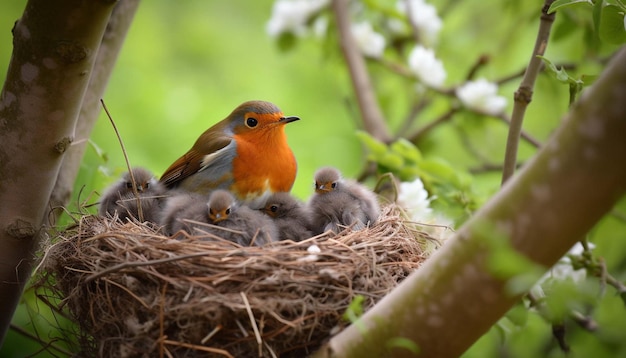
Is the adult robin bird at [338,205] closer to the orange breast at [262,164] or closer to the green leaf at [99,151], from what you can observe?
the orange breast at [262,164]

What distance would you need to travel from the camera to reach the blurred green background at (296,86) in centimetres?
573

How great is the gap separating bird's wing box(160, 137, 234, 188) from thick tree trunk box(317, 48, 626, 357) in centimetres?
242

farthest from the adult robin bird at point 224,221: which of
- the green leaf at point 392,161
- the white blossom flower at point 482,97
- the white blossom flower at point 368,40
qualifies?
the white blossom flower at point 368,40

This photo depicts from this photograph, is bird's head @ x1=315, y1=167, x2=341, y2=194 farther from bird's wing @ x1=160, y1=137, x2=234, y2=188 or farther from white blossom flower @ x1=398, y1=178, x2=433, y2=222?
bird's wing @ x1=160, y1=137, x2=234, y2=188

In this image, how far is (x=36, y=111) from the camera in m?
3.36

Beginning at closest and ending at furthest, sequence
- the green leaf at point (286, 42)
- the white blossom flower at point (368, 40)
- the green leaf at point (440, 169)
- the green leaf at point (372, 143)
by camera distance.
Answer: the green leaf at point (440, 169) < the green leaf at point (372, 143) < the white blossom flower at point (368, 40) < the green leaf at point (286, 42)

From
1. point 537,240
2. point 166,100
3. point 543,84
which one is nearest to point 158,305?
point 537,240

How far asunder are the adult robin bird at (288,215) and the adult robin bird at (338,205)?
0.06 meters

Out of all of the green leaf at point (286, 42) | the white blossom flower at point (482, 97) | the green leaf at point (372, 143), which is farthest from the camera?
the green leaf at point (286, 42)

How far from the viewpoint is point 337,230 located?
4.27 metres

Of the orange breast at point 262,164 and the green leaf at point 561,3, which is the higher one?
the green leaf at point 561,3

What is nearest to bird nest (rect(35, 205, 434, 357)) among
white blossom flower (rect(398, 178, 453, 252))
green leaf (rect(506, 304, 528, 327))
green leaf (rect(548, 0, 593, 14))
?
green leaf (rect(506, 304, 528, 327))

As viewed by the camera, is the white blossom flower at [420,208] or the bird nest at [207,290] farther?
the white blossom flower at [420,208]

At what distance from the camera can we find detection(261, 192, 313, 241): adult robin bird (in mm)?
4348
